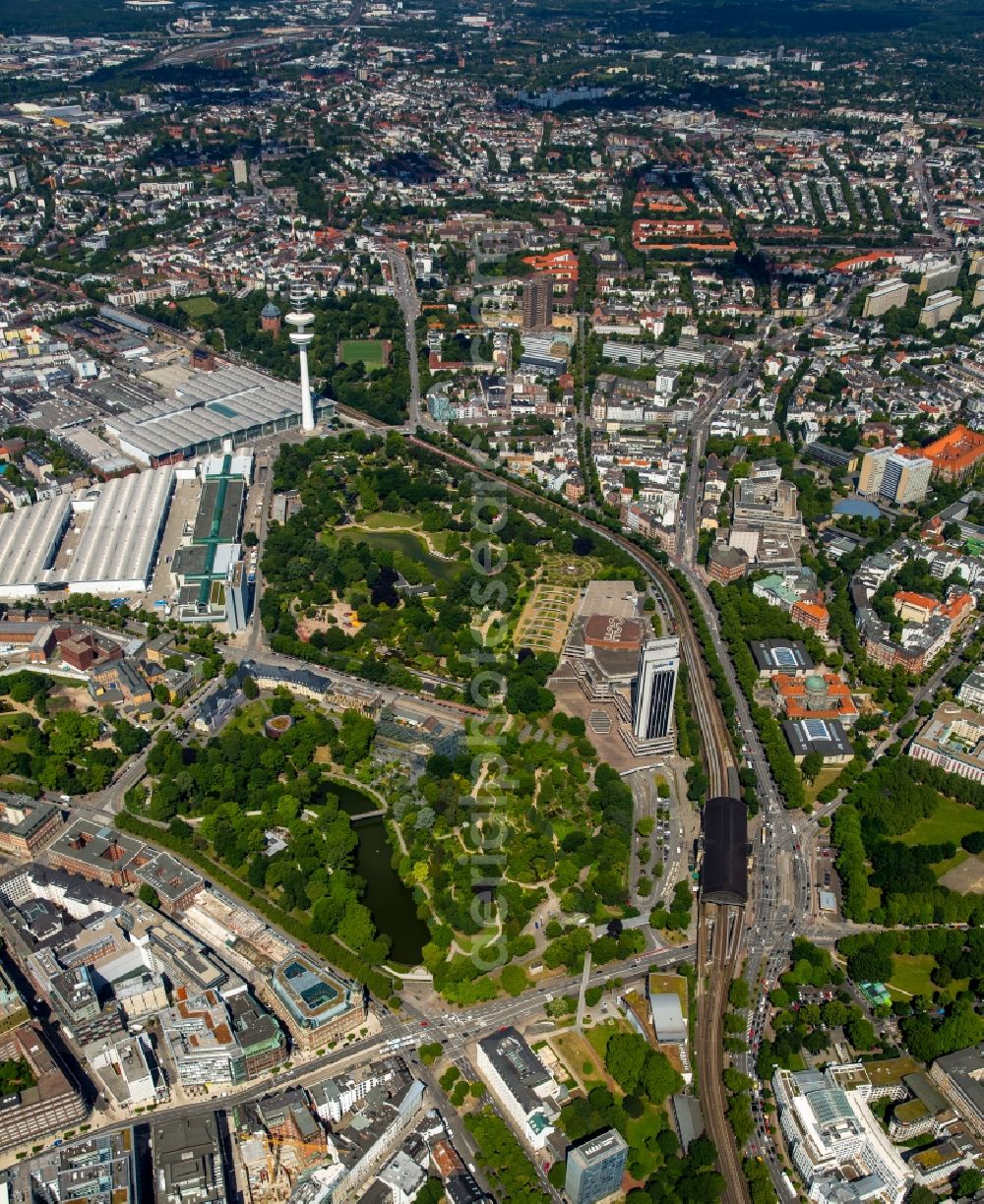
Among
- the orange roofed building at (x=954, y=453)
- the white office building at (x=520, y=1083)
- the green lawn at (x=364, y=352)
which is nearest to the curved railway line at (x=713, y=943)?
the white office building at (x=520, y=1083)

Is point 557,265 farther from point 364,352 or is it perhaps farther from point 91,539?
point 91,539

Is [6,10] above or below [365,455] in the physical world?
above

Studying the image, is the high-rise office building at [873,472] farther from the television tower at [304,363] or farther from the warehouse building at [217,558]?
the warehouse building at [217,558]

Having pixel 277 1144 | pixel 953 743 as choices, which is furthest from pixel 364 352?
pixel 277 1144

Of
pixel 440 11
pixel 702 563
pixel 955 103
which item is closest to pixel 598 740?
pixel 702 563

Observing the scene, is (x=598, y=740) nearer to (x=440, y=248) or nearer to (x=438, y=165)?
(x=440, y=248)

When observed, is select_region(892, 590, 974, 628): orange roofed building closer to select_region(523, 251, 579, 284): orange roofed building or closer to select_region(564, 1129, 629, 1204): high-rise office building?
select_region(564, 1129, 629, 1204): high-rise office building
